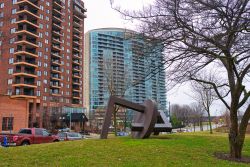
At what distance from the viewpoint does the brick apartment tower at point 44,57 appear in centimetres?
6844

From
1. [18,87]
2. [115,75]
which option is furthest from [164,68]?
[18,87]

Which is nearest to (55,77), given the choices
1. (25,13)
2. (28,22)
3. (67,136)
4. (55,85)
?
(55,85)

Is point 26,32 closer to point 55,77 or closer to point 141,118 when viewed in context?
point 55,77

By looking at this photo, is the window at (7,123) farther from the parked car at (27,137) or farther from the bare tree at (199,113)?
→ the bare tree at (199,113)

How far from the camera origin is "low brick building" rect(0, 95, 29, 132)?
49500 millimetres

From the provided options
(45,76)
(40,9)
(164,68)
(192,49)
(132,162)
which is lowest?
(132,162)

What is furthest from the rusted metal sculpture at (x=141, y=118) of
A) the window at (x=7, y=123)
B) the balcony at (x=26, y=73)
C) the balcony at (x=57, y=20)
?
the balcony at (x=57, y=20)

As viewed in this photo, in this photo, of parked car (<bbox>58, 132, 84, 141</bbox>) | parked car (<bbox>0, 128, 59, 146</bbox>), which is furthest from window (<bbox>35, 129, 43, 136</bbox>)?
parked car (<bbox>58, 132, 84, 141</bbox>)

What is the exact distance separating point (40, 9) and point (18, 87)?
2252 cm

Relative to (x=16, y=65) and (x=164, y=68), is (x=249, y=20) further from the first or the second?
(x=16, y=65)

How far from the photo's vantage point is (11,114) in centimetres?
5181

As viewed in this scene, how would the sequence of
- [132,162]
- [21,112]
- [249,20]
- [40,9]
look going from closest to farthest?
[249,20] → [132,162] → [21,112] → [40,9]

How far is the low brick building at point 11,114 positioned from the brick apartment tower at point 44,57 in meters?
11.4

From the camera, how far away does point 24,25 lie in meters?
69.8
